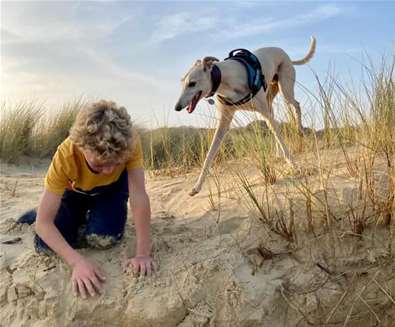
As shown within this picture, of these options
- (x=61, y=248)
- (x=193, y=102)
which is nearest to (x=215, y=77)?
(x=193, y=102)

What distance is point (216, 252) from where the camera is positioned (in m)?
3.13

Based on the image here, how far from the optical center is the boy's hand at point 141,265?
3002mm

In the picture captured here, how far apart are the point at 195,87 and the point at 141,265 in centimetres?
213

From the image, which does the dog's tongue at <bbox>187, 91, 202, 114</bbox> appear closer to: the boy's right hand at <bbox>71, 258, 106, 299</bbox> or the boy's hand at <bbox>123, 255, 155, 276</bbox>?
the boy's hand at <bbox>123, 255, 155, 276</bbox>

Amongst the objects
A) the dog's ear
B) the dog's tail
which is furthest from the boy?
the dog's tail

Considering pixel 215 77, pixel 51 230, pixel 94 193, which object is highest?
pixel 215 77

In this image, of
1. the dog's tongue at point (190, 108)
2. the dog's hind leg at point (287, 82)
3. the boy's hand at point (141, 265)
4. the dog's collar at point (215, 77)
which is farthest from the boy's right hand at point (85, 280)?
the dog's hind leg at point (287, 82)

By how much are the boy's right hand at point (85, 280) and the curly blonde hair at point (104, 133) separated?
0.68m

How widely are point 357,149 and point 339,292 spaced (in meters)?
1.10

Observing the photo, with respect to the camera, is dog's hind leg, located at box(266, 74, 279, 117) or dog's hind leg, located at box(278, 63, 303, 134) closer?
dog's hind leg, located at box(278, 63, 303, 134)

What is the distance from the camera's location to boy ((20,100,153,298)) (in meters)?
2.70

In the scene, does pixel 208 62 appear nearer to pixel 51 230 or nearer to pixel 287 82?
pixel 287 82

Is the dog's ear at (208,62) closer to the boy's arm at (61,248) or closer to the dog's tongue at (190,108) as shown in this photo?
the dog's tongue at (190,108)

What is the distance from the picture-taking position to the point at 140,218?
3.04 metres
